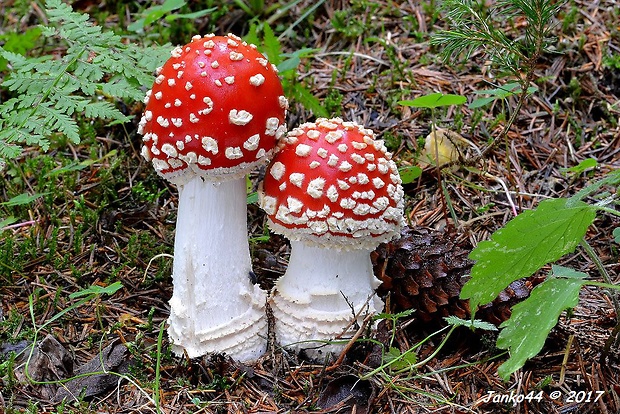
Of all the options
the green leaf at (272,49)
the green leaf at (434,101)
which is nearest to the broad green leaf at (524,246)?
the green leaf at (434,101)

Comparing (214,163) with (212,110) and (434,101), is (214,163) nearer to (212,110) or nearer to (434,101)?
(212,110)

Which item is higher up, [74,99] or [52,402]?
[74,99]

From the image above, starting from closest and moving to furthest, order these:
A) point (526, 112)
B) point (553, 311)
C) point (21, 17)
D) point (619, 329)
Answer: point (553, 311)
point (619, 329)
point (526, 112)
point (21, 17)

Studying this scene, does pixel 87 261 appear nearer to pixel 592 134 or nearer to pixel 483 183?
pixel 483 183

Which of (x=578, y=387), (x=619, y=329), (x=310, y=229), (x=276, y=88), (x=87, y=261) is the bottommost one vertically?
(x=87, y=261)

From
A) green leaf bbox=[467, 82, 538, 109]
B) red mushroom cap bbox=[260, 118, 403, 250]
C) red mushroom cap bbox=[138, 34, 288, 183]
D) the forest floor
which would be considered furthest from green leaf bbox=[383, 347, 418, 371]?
green leaf bbox=[467, 82, 538, 109]

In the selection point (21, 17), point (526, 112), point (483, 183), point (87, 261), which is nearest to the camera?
point (87, 261)

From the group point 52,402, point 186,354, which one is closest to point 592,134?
point 186,354

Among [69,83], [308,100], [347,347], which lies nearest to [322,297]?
[347,347]
